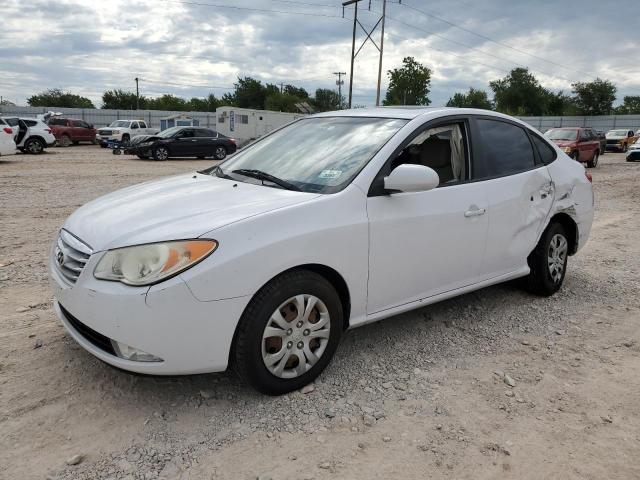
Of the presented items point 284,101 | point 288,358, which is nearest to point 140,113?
point 284,101

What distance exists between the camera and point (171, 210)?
3.04 meters

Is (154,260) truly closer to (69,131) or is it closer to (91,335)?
(91,335)

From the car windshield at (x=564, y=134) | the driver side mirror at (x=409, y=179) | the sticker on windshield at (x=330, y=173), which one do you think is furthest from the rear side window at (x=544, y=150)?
the car windshield at (x=564, y=134)

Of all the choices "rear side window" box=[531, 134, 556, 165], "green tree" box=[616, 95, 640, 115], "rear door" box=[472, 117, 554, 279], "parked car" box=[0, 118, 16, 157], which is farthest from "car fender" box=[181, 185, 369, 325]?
"green tree" box=[616, 95, 640, 115]

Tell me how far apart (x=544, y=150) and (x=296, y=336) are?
10.2ft

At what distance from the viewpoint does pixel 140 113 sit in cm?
4394

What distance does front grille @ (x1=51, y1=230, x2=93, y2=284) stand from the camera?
2.86m

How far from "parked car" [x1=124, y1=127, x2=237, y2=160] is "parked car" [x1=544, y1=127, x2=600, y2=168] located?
532 inches

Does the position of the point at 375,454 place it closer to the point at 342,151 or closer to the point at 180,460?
the point at 180,460

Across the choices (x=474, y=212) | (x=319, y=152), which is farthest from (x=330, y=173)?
(x=474, y=212)

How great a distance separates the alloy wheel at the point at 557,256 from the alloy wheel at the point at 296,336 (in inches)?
104

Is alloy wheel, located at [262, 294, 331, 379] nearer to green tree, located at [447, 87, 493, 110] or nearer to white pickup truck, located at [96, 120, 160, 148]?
white pickup truck, located at [96, 120, 160, 148]

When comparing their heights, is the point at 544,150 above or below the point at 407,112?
below

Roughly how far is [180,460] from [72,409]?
783mm
